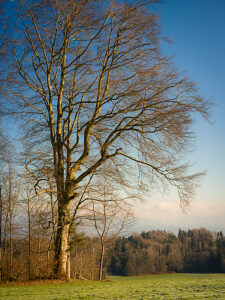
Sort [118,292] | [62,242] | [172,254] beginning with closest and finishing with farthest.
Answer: [118,292]
[62,242]
[172,254]

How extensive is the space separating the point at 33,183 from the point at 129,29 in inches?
294

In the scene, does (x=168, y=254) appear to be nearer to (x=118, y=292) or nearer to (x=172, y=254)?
(x=172, y=254)

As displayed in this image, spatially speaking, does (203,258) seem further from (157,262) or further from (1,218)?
(1,218)

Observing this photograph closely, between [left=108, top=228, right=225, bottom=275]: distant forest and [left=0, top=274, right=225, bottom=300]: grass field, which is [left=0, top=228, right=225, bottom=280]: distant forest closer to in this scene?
[left=108, top=228, right=225, bottom=275]: distant forest

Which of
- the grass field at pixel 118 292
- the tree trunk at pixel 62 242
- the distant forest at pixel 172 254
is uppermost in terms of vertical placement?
the tree trunk at pixel 62 242

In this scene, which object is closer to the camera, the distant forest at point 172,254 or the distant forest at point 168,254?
the distant forest at point 168,254

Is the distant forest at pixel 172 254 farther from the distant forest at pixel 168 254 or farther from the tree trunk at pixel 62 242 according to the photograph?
the tree trunk at pixel 62 242

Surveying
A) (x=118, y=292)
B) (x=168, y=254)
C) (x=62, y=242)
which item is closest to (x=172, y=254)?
(x=168, y=254)

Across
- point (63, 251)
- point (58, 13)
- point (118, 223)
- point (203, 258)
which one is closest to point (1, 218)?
point (63, 251)

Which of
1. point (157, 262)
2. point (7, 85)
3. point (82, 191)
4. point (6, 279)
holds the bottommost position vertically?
point (157, 262)

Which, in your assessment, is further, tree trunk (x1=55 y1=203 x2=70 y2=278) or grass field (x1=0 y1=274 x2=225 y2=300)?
tree trunk (x1=55 y1=203 x2=70 y2=278)

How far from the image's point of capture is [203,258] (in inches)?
2440

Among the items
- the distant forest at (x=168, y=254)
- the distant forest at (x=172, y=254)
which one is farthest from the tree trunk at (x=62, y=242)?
the distant forest at (x=172, y=254)

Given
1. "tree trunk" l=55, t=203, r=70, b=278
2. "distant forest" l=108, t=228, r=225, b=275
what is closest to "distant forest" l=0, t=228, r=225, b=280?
"distant forest" l=108, t=228, r=225, b=275
